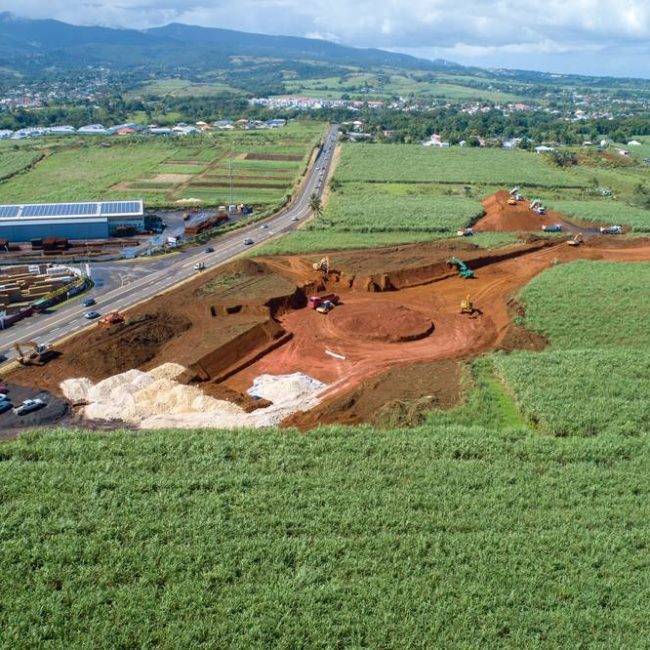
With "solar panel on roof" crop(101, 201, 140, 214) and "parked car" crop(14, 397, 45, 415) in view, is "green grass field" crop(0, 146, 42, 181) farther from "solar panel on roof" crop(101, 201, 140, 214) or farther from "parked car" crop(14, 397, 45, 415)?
"parked car" crop(14, 397, 45, 415)

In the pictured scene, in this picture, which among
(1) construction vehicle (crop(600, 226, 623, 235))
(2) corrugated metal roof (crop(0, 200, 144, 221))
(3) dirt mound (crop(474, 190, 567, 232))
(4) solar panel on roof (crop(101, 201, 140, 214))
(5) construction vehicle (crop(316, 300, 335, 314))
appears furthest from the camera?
(3) dirt mound (crop(474, 190, 567, 232))

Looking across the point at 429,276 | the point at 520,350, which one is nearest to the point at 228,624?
the point at 520,350

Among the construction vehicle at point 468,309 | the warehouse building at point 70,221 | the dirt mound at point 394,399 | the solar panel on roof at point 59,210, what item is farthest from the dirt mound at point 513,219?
the solar panel on roof at point 59,210

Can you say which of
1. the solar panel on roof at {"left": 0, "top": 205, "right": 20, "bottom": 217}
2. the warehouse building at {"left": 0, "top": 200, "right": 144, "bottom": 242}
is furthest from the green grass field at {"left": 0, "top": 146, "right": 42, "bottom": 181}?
→ the warehouse building at {"left": 0, "top": 200, "right": 144, "bottom": 242}

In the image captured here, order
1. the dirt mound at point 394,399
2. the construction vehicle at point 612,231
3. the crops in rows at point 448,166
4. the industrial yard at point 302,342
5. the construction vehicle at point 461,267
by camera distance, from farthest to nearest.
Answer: the crops in rows at point 448,166 < the construction vehicle at point 612,231 < the construction vehicle at point 461,267 < the industrial yard at point 302,342 < the dirt mound at point 394,399

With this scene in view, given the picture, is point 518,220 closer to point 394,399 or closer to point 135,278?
point 135,278

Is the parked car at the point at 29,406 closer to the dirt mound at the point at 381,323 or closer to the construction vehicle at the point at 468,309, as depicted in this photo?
the dirt mound at the point at 381,323
